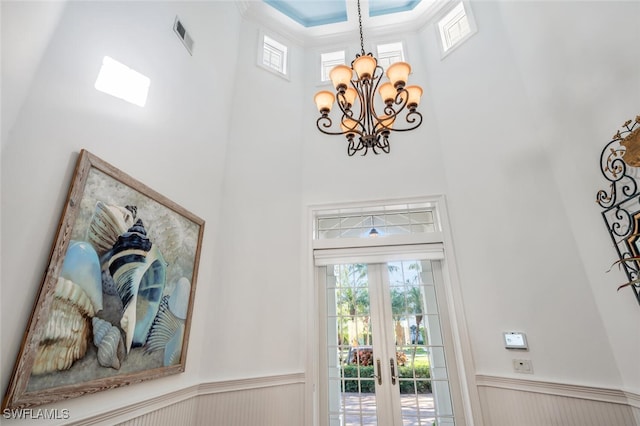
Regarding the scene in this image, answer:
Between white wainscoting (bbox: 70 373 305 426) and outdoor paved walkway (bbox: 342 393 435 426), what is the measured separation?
1.80 feet

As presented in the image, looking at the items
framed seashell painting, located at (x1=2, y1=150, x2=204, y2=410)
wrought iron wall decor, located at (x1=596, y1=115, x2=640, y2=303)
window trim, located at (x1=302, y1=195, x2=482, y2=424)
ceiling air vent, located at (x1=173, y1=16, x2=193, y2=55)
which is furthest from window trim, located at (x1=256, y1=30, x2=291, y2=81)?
wrought iron wall decor, located at (x1=596, y1=115, x2=640, y2=303)

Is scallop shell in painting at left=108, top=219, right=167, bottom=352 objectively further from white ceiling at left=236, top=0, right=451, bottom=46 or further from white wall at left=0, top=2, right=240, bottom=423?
white ceiling at left=236, top=0, right=451, bottom=46

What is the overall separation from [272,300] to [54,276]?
1.96m

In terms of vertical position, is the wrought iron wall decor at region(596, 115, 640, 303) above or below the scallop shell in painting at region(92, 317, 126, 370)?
above

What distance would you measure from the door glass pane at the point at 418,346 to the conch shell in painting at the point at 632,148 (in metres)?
1.92

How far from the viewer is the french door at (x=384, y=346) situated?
116 inches

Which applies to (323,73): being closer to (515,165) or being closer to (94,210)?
(515,165)

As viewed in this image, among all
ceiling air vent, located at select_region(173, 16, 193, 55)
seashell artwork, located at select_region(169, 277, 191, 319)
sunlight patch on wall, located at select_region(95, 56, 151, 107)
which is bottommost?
seashell artwork, located at select_region(169, 277, 191, 319)

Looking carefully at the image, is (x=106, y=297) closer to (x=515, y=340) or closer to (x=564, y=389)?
(x=515, y=340)

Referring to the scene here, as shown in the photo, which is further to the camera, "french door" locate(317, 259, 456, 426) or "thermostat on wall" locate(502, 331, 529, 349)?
"french door" locate(317, 259, 456, 426)

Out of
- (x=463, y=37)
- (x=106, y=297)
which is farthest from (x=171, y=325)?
(x=463, y=37)

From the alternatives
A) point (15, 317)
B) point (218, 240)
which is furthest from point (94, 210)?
point (218, 240)

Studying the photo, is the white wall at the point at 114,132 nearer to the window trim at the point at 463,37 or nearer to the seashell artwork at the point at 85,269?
the seashell artwork at the point at 85,269

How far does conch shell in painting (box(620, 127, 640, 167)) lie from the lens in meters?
1.77
